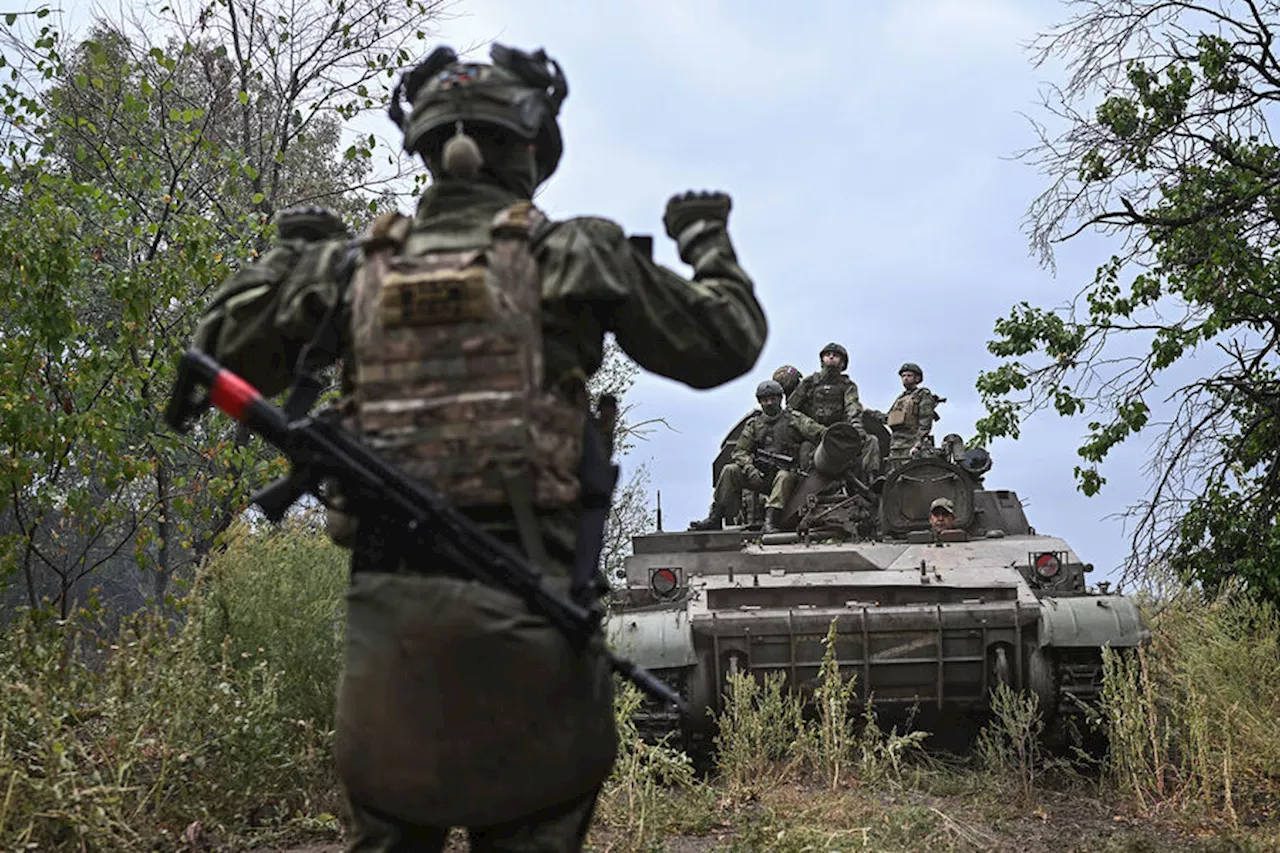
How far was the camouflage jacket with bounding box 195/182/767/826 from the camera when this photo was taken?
259 centimetres

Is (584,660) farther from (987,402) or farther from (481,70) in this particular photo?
(987,402)

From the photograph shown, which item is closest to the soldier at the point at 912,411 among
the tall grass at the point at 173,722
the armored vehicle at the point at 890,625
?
the armored vehicle at the point at 890,625

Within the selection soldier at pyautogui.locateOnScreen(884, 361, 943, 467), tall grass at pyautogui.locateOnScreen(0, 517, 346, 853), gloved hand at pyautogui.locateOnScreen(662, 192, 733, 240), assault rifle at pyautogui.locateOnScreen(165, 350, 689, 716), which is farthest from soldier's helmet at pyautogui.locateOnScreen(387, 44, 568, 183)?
soldier at pyautogui.locateOnScreen(884, 361, 943, 467)

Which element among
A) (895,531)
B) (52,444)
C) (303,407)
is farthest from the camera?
(895,531)

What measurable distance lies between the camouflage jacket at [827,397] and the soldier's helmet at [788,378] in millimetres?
228

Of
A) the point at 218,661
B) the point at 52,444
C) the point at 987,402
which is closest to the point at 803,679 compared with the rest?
the point at 218,661

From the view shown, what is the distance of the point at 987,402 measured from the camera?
1407 cm

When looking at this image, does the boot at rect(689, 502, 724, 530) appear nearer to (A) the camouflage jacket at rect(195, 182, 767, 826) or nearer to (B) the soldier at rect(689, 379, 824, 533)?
(B) the soldier at rect(689, 379, 824, 533)

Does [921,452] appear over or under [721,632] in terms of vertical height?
over

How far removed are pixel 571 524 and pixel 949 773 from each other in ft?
19.8

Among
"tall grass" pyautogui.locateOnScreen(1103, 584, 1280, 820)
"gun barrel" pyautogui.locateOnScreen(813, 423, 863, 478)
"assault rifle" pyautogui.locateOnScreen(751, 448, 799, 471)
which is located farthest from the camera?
"assault rifle" pyautogui.locateOnScreen(751, 448, 799, 471)

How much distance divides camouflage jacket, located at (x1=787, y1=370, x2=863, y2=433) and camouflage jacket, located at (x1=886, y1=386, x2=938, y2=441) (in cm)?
164

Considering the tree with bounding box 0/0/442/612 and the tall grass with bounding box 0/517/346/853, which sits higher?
the tree with bounding box 0/0/442/612

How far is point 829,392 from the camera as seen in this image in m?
10.9
